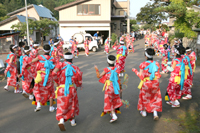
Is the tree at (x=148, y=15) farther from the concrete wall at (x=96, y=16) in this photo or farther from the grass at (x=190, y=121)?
the grass at (x=190, y=121)

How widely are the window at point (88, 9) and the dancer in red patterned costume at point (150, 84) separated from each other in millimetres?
20514

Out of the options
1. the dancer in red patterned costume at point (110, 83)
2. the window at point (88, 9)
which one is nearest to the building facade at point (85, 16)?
the window at point (88, 9)

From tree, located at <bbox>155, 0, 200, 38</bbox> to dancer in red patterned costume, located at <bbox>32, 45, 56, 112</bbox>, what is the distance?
14752mm

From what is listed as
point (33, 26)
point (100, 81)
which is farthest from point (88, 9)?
point (100, 81)

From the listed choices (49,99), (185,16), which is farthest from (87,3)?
(49,99)

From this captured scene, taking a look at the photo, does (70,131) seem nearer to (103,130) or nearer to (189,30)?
(103,130)

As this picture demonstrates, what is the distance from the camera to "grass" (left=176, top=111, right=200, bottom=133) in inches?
173

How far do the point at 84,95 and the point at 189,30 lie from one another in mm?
17125

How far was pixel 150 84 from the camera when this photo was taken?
15.5 feet

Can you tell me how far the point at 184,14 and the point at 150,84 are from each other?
1652 centimetres

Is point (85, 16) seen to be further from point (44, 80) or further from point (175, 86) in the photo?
point (175, 86)

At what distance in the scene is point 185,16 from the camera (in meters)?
18.8

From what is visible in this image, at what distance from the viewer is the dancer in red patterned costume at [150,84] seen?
468 cm

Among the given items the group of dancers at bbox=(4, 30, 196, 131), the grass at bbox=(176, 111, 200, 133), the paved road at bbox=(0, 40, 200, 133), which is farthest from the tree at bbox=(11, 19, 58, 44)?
the grass at bbox=(176, 111, 200, 133)
